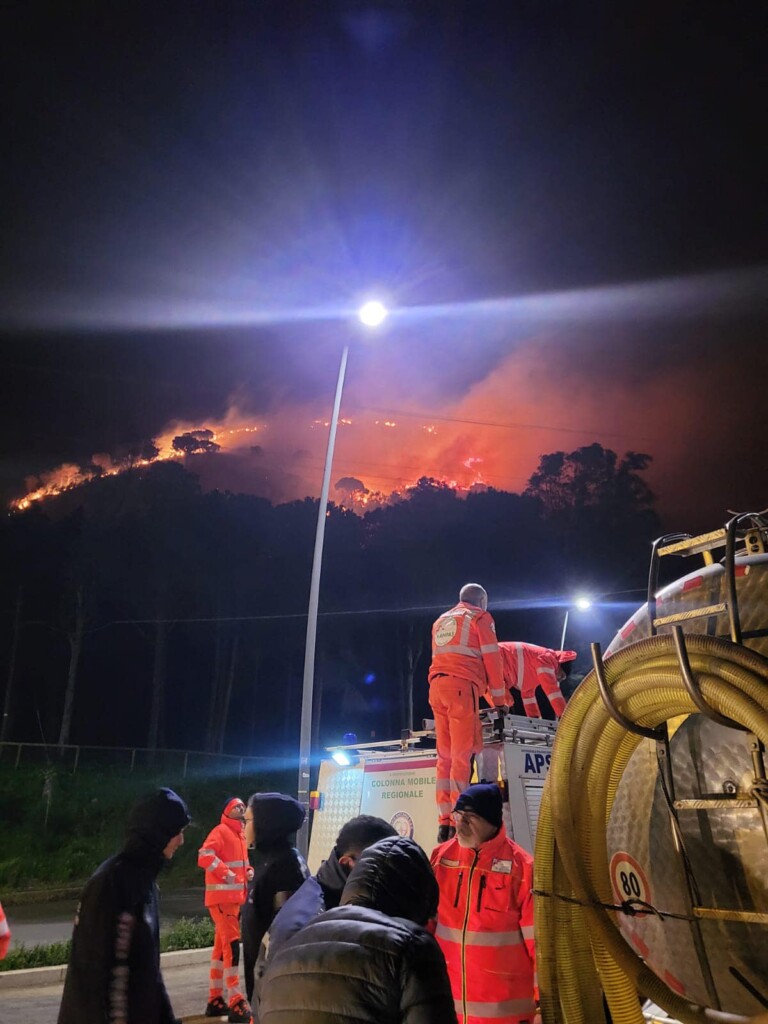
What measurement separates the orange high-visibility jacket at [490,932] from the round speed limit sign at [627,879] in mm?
1001

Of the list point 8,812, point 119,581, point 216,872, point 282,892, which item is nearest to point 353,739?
point 216,872

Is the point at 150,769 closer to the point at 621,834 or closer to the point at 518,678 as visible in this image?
the point at 518,678

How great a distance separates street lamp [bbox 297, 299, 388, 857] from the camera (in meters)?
10.7

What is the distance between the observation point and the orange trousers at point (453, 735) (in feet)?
18.6

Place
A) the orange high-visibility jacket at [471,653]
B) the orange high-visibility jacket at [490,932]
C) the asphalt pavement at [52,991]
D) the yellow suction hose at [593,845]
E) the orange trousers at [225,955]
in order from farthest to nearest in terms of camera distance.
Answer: the asphalt pavement at [52,991]
the orange trousers at [225,955]
the orange high-visibility jacket at [471,653]
the orange high-visibility jacket at [490,932]
the yellow suction hose at [593,845]

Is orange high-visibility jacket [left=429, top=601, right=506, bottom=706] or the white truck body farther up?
orange high-visibility jacket [left=429, top=601, right=506, bottom=706]

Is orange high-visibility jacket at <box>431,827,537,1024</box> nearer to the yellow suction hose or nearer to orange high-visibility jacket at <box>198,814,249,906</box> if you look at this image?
the yellow suction hose

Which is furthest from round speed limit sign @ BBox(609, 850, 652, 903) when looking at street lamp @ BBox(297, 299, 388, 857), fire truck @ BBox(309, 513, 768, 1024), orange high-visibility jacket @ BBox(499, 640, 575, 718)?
street lamp @ BBox(297, 299, 388, 857)

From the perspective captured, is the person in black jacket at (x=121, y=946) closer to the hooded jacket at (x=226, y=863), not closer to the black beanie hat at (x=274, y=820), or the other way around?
the black beanie hat at (x=274, y=820)

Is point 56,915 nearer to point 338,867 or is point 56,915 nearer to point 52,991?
point 52,991

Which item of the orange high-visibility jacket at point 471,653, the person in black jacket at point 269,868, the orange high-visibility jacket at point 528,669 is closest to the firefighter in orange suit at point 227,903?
the person in black jacket at point 269,868

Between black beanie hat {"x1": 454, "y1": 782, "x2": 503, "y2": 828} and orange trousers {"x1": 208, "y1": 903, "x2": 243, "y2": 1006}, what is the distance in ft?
16.3

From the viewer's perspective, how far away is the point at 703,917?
2.13 m

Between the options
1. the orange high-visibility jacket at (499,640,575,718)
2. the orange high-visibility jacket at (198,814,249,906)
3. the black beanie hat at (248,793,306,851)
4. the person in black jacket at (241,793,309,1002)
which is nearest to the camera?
the person in black jacket at (241,793,309,1002)
